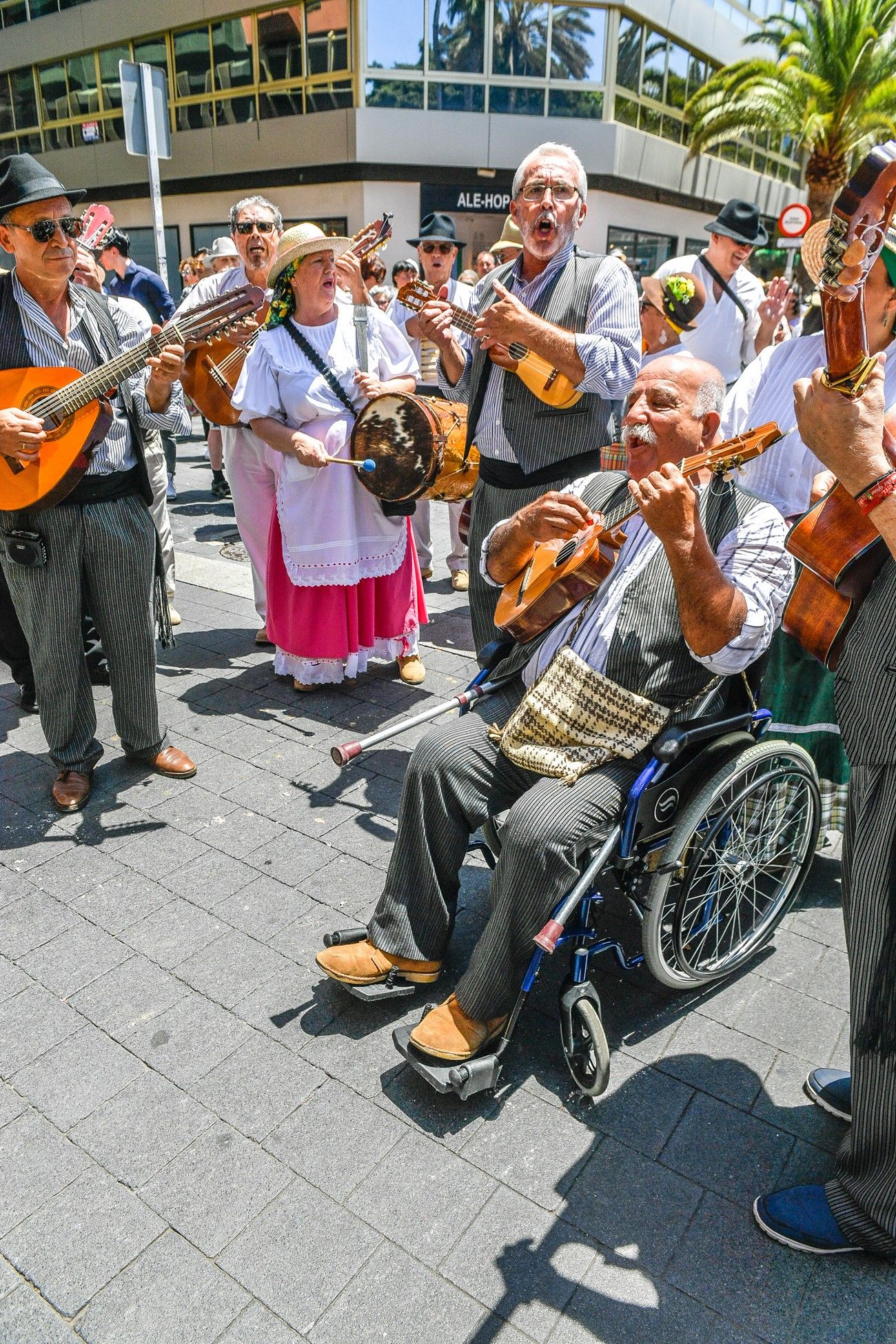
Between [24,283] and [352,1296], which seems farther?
[24,283]

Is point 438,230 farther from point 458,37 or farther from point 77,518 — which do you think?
point 458,37

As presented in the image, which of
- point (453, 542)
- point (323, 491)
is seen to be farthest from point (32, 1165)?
point (453, 542)

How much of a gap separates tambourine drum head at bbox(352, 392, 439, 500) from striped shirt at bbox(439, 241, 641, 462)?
529 mm

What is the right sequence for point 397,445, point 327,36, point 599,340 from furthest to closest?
1. point 327,36
2. point 397,445
3. point 599,340

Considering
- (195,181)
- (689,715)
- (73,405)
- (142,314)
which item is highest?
(195,181)

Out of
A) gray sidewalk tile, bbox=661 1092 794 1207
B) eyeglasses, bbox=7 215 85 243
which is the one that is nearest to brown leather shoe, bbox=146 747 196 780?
eyeglasses, bbox=7 215 85 243

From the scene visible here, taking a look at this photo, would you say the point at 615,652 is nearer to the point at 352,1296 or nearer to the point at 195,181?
the point at 352,1296

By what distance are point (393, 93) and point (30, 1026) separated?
19.1 metres

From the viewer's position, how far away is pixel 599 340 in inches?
126

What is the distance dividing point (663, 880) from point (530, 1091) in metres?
0.65

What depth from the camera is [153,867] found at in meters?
3.24

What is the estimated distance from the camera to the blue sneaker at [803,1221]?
1.94m

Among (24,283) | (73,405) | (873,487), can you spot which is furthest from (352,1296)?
(24,283)

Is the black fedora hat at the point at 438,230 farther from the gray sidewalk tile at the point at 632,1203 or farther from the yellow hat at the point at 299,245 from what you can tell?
the gray sidewalk tile at the point at 632,1203
